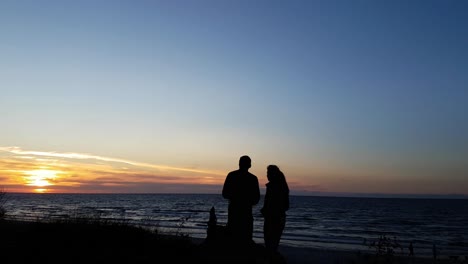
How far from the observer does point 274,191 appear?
9031mm

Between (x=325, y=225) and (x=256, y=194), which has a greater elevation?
(x=256, y=194)

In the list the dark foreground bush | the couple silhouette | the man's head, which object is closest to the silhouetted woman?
the couple silhouette

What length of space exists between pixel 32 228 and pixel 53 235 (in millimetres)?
1689

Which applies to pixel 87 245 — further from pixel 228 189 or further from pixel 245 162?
pixel 245 162

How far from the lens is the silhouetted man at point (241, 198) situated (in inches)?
352

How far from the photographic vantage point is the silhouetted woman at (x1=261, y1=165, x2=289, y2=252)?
9023 mm

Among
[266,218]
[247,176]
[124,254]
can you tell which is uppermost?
[247,176]

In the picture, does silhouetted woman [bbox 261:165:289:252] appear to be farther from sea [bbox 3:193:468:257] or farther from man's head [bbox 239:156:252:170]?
sea [bbox 3:193:468:257]

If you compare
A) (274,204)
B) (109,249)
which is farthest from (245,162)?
(109,249)

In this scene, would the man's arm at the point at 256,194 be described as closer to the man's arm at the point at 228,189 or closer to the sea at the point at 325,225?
the man's arm at the point at 228,189

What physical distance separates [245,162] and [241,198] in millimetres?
765

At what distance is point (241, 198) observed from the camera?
29.6 ft

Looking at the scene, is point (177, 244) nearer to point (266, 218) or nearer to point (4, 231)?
point (266, 218)

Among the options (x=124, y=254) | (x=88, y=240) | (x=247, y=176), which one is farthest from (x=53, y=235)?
(x=247, y=176)
